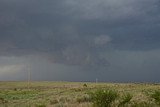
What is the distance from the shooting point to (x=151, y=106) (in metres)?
39.9

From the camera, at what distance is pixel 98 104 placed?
3875 centimetres

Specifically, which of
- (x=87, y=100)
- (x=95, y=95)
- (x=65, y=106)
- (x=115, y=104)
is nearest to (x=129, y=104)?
(x=115, y=104)

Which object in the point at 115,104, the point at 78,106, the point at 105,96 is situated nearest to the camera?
the point at 105,96

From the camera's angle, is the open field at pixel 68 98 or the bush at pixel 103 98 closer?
the bush at pixel 103 98

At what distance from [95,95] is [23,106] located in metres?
14.9

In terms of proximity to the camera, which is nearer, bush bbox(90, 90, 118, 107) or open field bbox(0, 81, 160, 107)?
bush bbox(90, 90, 118, 107)

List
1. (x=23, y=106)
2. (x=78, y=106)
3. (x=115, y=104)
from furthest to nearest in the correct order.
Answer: (x=23, y=106) → (x=78, y=106) → (x=115, y=104)

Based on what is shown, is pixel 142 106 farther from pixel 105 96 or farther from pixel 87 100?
pixel 87 100

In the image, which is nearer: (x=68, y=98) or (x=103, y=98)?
(x=103, y=98)

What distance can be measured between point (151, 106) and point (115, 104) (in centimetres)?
387

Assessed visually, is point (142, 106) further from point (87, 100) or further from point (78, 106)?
point (87, 100)

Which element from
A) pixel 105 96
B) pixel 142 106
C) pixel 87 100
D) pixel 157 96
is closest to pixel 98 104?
pixel 105 96

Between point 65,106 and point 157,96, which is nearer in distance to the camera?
point 157,96

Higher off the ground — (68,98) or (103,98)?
(103,98)
